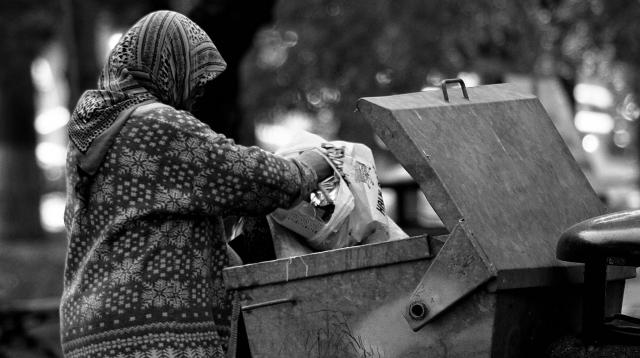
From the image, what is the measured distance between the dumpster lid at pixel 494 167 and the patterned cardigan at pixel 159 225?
40 cm

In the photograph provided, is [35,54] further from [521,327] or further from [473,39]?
[521,327]

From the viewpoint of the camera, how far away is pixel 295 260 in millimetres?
3168

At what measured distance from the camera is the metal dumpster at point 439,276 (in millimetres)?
3018

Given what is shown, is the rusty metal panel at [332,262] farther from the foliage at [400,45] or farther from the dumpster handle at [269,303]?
the foliage at [400,45]

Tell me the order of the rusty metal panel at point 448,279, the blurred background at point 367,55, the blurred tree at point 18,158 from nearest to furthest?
the rusty metal panel at point 448,279 → the blurred background at point 367,55 → the blurred tree at point 18,158

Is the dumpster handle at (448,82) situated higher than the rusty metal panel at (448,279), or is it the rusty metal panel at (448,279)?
the dumpster handle at (448,82)

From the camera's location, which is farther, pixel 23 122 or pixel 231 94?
pixel 23 122

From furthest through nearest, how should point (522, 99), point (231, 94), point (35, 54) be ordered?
point (35, 54) → point (231, 94) → point (522, 99)

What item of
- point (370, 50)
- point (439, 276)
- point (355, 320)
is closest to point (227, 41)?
point (370, 50)

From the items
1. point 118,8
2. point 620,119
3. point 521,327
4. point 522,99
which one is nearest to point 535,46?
point 118,8

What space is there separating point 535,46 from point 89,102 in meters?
8.81

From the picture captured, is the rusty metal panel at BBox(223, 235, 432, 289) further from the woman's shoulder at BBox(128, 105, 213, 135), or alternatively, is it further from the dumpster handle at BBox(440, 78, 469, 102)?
the dumpster handle at BBox(440, 78, 469, 102)

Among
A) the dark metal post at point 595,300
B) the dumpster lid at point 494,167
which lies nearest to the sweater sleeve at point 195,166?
the dumpster lid at point 494,167

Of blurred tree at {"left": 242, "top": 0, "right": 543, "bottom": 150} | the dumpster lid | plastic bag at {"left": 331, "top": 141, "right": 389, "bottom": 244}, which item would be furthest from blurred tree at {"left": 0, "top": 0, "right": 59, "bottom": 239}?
the dumpster lid
